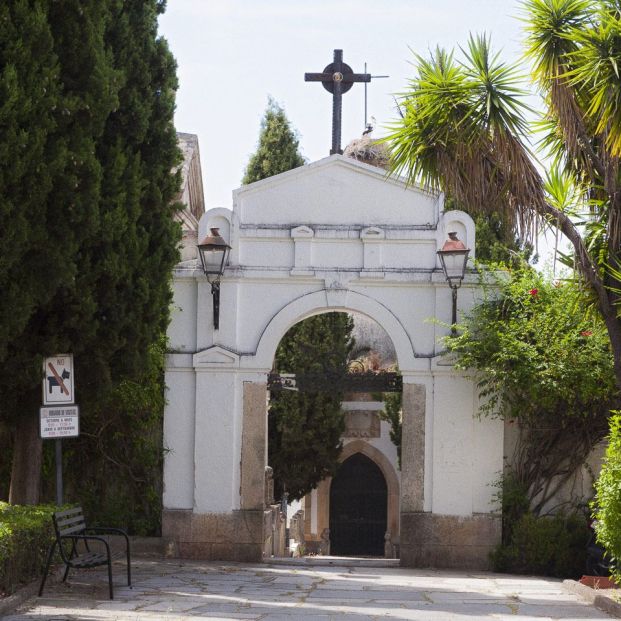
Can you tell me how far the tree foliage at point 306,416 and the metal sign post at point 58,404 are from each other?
11001mm

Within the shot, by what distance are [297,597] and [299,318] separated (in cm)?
566

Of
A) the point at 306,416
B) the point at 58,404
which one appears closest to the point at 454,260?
the point at 58,404

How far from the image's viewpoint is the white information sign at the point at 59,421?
39.7ft

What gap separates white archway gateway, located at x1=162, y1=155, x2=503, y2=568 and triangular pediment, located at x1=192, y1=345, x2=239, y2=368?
0.06 ft

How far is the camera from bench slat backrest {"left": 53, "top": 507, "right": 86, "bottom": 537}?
417 inches

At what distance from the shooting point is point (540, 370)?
1480 cm

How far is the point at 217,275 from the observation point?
1585cm

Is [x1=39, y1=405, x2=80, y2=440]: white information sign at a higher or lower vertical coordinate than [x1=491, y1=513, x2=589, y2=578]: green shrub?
higher

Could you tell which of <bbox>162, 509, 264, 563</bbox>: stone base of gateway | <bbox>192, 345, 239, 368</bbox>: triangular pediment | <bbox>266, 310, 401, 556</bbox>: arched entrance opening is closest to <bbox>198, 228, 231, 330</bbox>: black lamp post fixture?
<bbox>192, 345, 239, 368</bbox>: triangular pediment

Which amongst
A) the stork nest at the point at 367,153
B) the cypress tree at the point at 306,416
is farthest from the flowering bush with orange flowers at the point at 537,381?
the stork nest at the point at 367,153

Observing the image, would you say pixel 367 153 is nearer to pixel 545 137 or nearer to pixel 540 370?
pixel 540 370

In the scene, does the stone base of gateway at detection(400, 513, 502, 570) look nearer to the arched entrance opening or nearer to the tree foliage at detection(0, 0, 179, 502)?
the arched entrance opening

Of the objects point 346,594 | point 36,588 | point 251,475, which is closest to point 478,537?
point 251,475

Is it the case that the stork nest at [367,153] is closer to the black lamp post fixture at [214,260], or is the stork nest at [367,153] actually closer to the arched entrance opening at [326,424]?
the arched entrance opening at [326,424]
